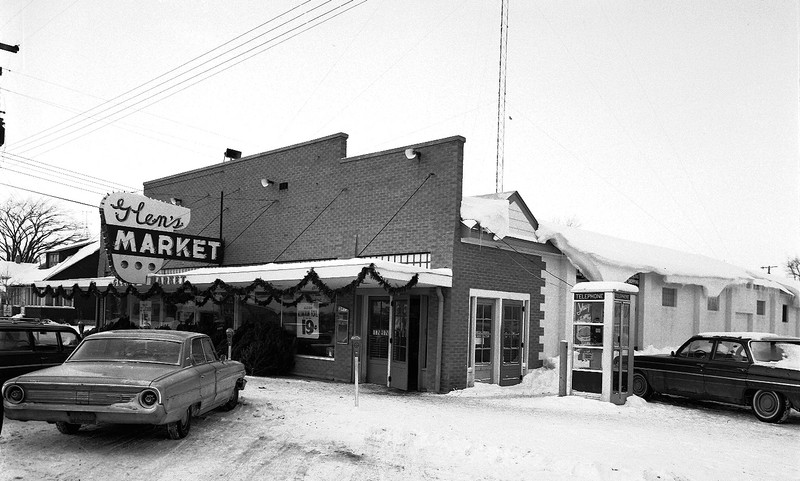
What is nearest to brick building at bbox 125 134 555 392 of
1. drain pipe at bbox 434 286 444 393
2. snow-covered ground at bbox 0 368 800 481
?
drain pipe at bbox 434 286 444 393

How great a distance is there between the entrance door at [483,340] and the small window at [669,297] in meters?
7.24

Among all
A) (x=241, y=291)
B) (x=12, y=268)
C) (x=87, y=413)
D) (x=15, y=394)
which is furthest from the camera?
(x=12, y=268)

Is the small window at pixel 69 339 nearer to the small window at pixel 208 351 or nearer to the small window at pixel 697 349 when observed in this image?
the small window at pixel 208 351

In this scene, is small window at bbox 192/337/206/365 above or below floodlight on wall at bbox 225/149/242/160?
below

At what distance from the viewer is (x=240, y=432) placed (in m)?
9.26

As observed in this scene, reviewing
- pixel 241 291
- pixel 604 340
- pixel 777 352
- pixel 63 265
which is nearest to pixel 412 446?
pixel 604 340

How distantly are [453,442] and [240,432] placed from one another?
120 inches

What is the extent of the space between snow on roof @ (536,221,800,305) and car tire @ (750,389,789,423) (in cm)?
554

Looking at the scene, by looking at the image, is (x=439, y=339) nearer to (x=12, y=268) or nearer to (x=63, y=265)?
(x=63, y=265)

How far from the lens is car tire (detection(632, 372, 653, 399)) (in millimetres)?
14414

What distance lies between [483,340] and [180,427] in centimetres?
898

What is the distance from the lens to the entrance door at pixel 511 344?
1638 cm

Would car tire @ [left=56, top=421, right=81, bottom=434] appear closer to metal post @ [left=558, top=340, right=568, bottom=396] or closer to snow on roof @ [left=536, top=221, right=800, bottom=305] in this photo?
metal post @ [left=558, top=340, right=568, bottom=396]

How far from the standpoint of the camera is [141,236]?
19.5 meters
